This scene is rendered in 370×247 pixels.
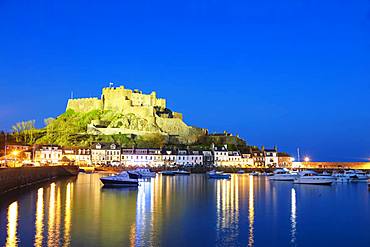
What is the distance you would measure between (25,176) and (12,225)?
1860cm

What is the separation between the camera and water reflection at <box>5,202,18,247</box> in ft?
39.9

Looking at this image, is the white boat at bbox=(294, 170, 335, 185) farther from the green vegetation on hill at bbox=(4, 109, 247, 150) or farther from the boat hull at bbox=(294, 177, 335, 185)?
the green vegetation on hill at bbox=(4, 109, 247, 150)

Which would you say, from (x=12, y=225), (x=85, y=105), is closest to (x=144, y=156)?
(x=85, y=105)

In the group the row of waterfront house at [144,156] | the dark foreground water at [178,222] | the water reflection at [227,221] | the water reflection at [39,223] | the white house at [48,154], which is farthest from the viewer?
the row of waterfront house at [144,156]

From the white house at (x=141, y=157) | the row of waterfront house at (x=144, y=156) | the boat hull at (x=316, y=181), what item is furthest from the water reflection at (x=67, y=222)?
the white house at (x=141, y=157)

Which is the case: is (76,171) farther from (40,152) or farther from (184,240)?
(184,240)

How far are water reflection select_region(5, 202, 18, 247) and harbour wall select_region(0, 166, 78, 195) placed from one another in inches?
212

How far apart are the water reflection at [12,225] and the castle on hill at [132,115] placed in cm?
6872

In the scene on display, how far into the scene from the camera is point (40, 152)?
73.0 meters

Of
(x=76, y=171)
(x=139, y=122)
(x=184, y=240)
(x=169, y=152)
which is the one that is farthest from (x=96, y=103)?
(x=184, y=240)

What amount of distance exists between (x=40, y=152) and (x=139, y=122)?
23.0m

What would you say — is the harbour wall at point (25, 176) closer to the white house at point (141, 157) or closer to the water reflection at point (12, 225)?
the water reflection at point (12, 225)

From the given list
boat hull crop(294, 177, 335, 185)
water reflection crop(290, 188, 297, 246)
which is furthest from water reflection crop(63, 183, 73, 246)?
boat hull crop(294, 177, 335, 185)

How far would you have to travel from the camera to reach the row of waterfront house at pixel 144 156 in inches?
2867
